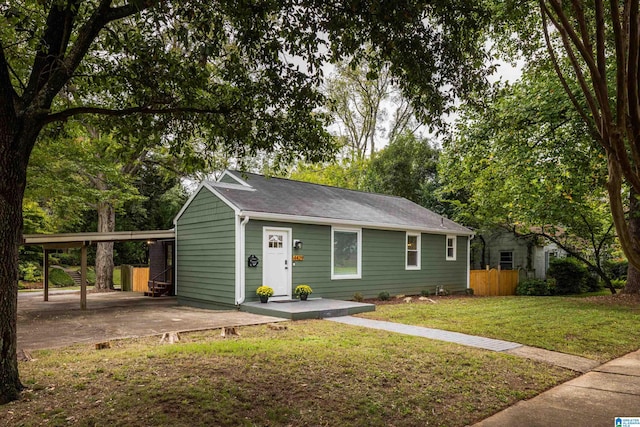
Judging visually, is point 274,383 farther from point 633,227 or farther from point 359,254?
point 633,227

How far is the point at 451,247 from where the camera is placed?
1756 cm

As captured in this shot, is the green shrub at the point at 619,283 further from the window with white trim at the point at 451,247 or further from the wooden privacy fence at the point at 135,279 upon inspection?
the wooden privacy fence at the point at 135,279

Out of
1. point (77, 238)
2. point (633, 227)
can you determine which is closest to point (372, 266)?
point (633, 227)

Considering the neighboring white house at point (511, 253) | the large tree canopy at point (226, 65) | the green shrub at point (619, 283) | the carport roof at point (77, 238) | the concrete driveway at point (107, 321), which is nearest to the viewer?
the large tree canopy at point (226, 65)

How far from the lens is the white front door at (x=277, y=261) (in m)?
11.6

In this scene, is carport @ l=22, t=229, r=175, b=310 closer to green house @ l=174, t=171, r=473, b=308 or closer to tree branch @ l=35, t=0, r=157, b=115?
green house @ l=174, t=171, r=473, b=308

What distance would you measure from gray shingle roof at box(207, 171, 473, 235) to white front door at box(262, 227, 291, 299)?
623 mm

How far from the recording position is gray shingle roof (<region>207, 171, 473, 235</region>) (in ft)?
39.8

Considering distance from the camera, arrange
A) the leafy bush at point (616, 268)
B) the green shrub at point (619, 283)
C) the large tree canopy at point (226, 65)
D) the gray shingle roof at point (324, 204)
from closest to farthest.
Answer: the large tree canopy at point (226, 65) < the gray shingle roof at point (324, 204) < the green shrub at point (619, 283) < the leafy bush at point (616, 268)

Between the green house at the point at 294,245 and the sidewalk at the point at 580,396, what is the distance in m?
5.84

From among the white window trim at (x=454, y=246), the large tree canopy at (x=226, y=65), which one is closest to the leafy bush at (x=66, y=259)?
the white window trim at (x=454, y=246)

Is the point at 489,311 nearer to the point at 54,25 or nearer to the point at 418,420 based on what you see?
the point at 418,420

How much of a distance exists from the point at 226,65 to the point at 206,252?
757 cm

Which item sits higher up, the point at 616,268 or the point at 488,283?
the point at 616,268
